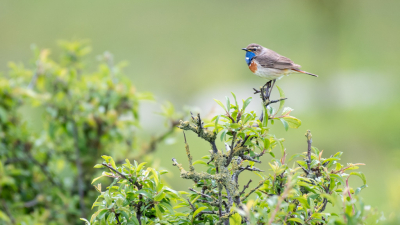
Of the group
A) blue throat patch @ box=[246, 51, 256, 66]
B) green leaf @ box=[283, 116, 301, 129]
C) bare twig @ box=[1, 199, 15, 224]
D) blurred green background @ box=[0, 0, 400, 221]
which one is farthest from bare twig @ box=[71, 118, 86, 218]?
blurred green background @ box=[0, 0, 400, 221]

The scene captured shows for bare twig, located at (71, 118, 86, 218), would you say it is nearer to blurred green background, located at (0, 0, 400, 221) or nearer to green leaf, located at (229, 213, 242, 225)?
green leaf, located at (229, 213, 242, 225)

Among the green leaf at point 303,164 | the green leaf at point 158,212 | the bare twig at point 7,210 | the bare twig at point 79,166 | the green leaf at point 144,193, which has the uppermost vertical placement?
the bare twig at point 79,166

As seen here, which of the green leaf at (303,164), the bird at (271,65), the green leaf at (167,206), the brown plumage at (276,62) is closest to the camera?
the green leaf at (167,206)

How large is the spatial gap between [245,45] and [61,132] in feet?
31.4

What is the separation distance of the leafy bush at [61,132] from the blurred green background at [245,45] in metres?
3.13

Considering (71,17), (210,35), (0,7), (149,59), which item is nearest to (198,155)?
(149,59)

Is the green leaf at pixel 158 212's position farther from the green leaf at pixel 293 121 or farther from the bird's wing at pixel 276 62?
the bird's wing at pixel 276 62

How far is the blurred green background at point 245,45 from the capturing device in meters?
7.91

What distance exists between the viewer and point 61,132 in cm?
308

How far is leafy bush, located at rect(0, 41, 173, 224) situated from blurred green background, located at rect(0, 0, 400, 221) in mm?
3129

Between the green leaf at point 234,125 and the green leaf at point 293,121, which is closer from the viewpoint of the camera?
the green leaf at point 234,125

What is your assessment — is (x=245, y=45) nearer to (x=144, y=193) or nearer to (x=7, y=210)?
(x=7, y=210)

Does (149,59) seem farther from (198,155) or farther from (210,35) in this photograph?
(198,155)

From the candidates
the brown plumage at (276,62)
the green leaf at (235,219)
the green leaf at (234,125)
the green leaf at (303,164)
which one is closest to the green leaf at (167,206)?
the green leaf at (235,219)
